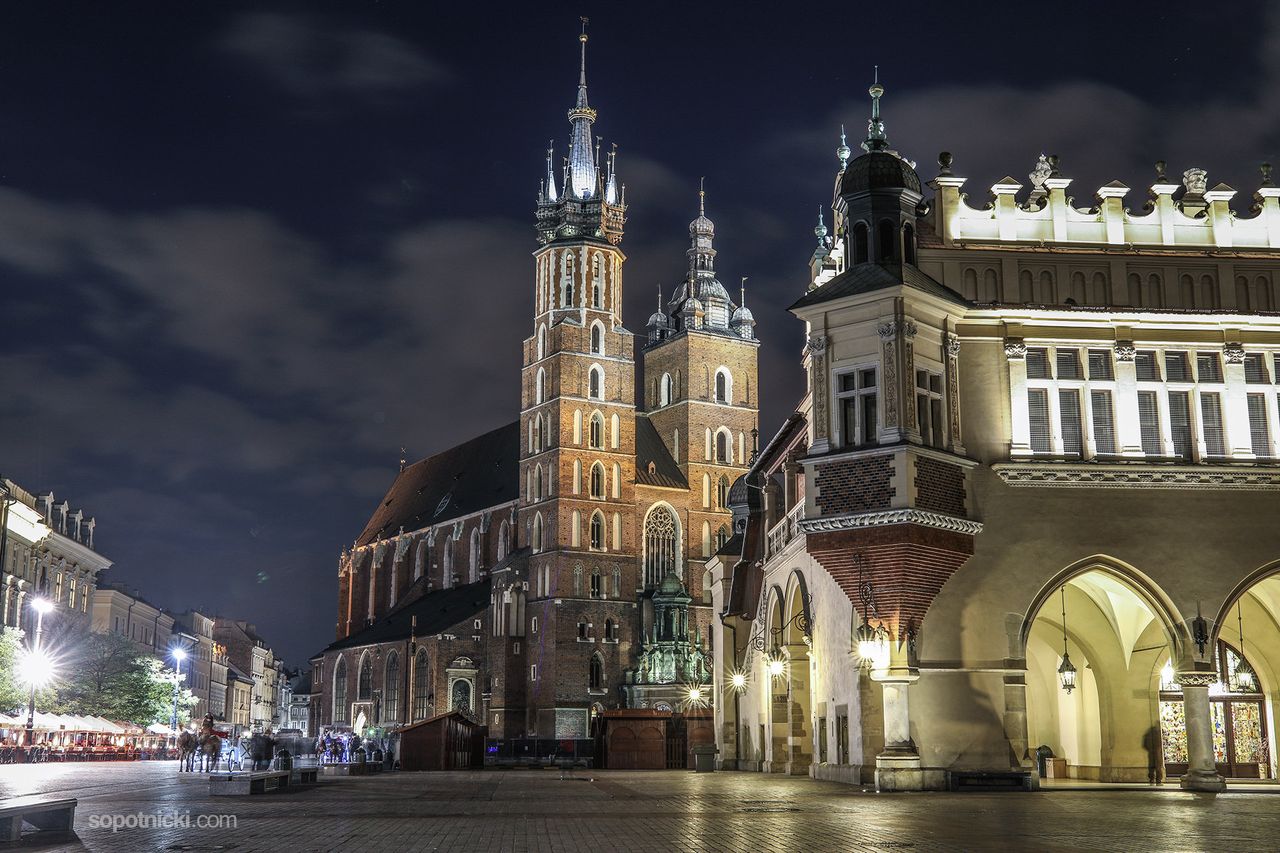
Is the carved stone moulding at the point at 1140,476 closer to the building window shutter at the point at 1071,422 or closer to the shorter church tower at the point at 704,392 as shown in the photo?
the building window shutter at the point at 1071,422

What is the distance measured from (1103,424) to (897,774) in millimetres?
9189

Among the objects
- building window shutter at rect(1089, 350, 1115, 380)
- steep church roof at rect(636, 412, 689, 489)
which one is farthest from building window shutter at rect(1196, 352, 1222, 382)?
steep church roof at rect(636, 412, 689, 489)

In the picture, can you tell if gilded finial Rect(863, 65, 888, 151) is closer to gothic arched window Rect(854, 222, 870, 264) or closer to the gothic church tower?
gothic arched window Rect(854, 222, 870, 264)

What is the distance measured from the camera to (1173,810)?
21297mm

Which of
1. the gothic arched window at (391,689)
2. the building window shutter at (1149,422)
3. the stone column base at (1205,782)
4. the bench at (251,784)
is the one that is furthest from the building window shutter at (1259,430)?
the gothic arched window at (391,689)

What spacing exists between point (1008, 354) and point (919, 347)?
262cm

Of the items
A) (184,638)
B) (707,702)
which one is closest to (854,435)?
(707,702)

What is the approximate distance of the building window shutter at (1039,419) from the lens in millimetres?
30953

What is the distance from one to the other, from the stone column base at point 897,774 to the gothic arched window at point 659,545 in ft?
217

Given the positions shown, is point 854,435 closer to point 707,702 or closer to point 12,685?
point 12,685

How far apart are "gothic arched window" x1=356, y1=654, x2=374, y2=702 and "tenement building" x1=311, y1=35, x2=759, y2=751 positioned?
0.57ft

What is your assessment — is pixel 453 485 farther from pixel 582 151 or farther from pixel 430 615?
pixel 582 151

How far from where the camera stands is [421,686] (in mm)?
95812

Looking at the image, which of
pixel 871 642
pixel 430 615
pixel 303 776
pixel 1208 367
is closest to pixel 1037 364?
pixel 1208 367
